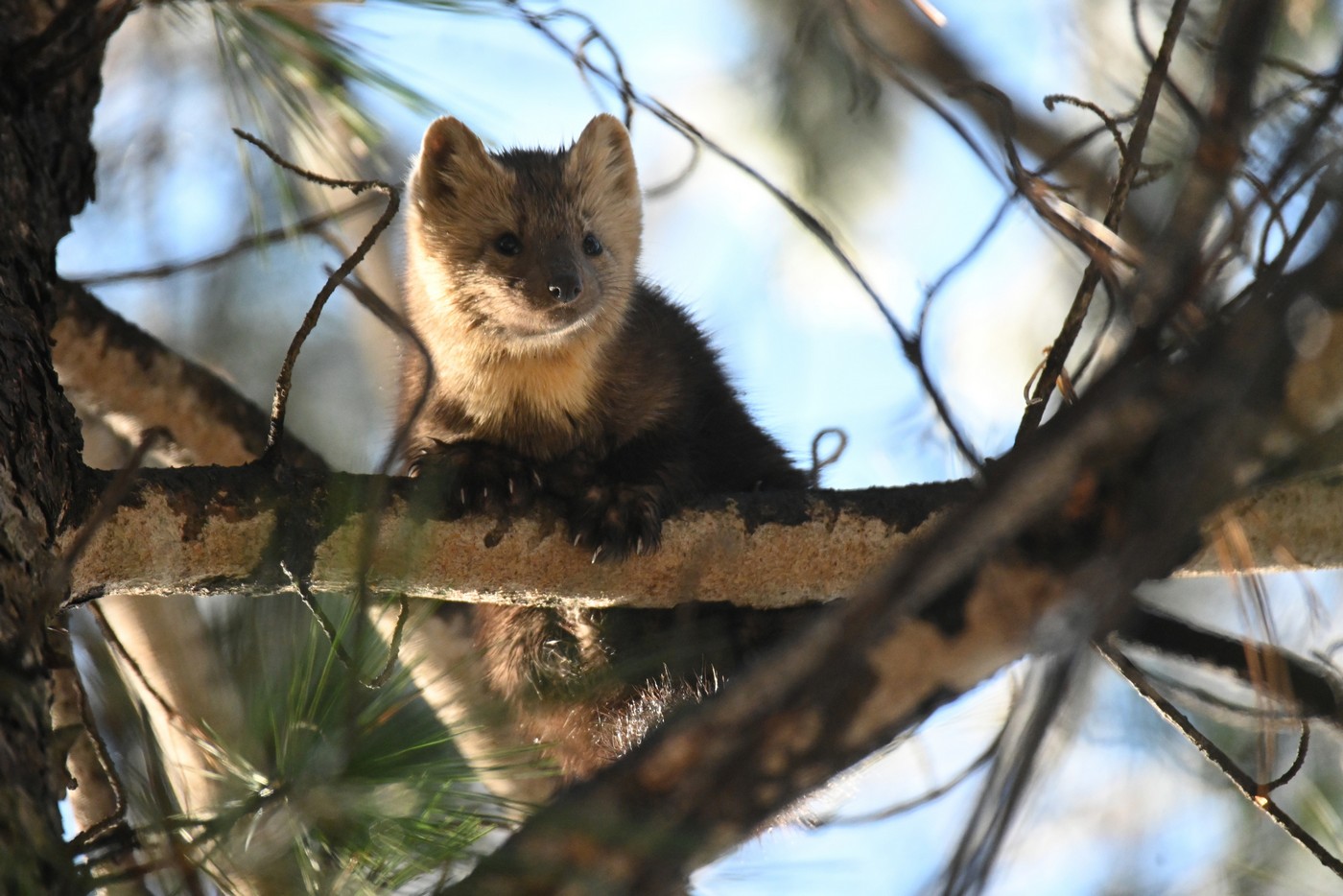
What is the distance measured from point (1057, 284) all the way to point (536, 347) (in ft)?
9.80

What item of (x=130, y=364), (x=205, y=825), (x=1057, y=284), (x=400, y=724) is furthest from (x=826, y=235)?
(x=1057, y=284)

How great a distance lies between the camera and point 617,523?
2848mm

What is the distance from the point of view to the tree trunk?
4.63 feet

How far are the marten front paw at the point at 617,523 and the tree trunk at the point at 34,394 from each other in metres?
1.12

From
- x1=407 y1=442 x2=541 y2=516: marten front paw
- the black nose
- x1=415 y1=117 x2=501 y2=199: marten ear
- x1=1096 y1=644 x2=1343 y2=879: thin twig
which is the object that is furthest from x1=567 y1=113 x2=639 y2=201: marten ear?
x1=1096 y1=644 x2=1343 y2=879: thin twig

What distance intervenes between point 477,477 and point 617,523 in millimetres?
397

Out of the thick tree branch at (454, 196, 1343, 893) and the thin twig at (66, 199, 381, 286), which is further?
the thin twig at (66, 199, 381, 286)

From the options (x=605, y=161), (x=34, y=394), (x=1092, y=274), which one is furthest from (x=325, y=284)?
(x=605, y=161)

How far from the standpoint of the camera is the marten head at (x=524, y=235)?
12.0ft

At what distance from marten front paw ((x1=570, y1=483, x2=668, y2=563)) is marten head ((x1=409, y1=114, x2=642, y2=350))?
830mm

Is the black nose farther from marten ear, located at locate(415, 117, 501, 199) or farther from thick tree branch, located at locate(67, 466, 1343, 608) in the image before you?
thick tree branch, located at locate(67, 466, 1343, 608)

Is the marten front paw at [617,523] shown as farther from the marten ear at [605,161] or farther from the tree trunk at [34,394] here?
the marten ear at [605,161]

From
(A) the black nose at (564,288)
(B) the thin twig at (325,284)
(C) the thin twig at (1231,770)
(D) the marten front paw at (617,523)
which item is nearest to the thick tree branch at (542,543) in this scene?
(D) the marten front paw at (617,523)

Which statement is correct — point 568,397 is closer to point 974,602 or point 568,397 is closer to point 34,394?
point 34,394
